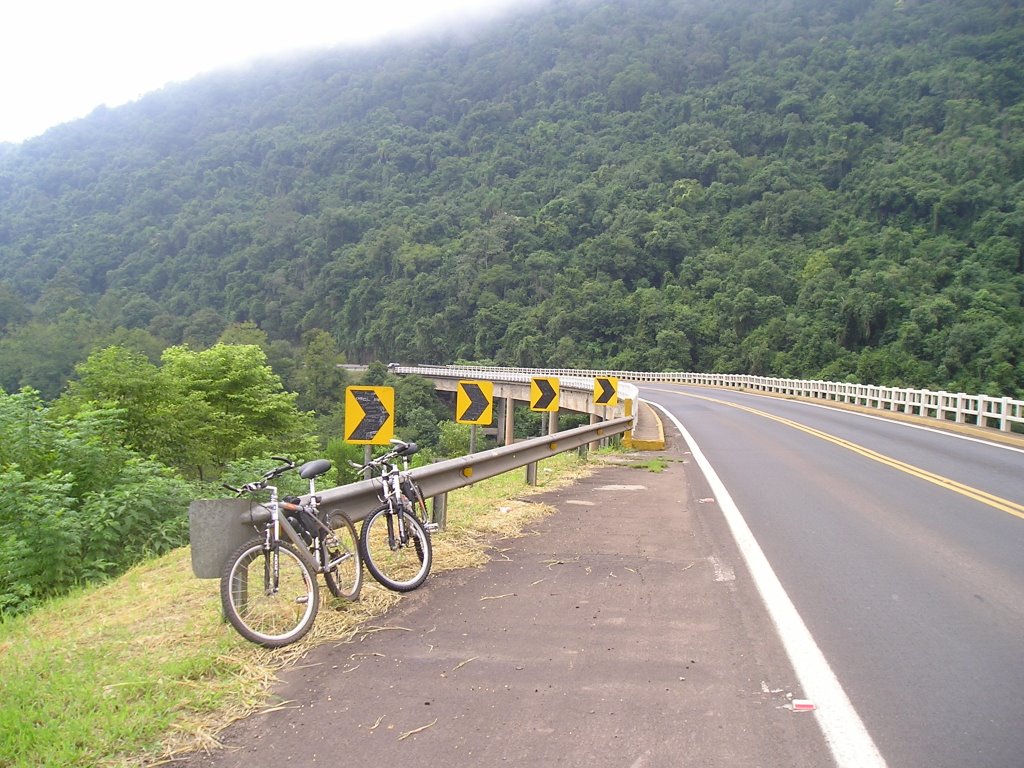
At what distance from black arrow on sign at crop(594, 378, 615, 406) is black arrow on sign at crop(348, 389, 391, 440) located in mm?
10017

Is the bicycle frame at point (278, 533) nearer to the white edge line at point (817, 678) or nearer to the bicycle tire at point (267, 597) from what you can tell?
the bicycle tire at point (267, 597)

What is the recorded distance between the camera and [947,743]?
3.58m

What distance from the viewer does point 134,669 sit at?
4.40 m

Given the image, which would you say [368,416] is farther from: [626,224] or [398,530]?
[626,224]

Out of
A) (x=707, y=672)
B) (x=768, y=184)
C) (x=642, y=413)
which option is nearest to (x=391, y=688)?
(x=707, y=672)

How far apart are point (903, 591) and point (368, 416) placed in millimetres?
5270

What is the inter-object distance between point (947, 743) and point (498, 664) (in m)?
2.35

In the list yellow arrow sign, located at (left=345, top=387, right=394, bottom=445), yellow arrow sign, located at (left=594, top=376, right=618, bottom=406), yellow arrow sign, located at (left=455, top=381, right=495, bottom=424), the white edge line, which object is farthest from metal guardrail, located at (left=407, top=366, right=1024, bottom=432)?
yellow arrow sign, located at (left=345, top=387, right=394, bottom=445)

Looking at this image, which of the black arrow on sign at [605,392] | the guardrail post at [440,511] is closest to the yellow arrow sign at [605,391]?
the black arrow on sign at [605,392]

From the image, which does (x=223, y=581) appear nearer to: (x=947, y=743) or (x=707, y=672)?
(x=707, y=672)

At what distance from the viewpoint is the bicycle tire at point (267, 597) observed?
4863 millimetres

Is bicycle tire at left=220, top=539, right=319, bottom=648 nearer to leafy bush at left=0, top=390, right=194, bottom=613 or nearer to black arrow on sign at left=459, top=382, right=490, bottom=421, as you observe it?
leafy bush at left=0, top=390, right=194, bottom=613

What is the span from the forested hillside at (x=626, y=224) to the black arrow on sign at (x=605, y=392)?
39.8 m

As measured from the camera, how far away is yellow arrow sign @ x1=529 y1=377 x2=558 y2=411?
13.9m
